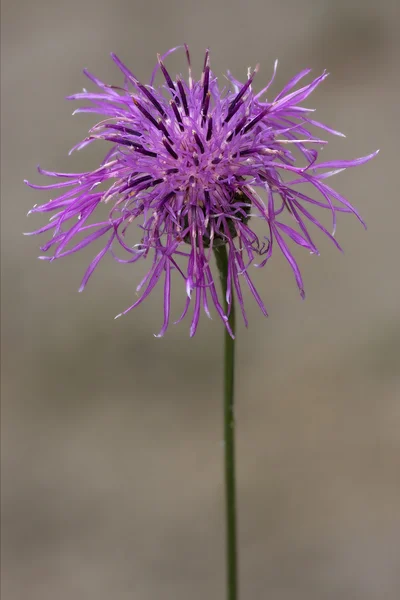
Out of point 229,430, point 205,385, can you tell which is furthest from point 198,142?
point 205,385

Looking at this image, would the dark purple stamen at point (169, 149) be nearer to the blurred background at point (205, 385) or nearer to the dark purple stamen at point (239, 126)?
the dark purple stamen at point (239, 126)

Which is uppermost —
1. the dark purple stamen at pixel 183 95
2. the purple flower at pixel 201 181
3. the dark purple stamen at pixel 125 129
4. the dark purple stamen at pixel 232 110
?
the dark purple stamen at pixel 183 95

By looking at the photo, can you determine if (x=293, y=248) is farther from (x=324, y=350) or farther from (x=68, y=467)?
(x=68, y=467)

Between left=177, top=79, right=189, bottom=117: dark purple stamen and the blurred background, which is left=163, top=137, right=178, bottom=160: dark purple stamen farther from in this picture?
the blurred background

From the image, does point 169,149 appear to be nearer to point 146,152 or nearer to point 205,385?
point 146,152

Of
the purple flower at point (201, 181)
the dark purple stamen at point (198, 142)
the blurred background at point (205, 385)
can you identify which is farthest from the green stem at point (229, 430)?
the blurred background at point (205, 385)

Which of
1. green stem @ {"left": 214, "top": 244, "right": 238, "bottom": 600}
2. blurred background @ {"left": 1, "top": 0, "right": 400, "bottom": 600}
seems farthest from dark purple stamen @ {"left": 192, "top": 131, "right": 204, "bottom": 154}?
blurred background @ {"left": 1, "top": 0, "right": 400, "bottom": 600}
